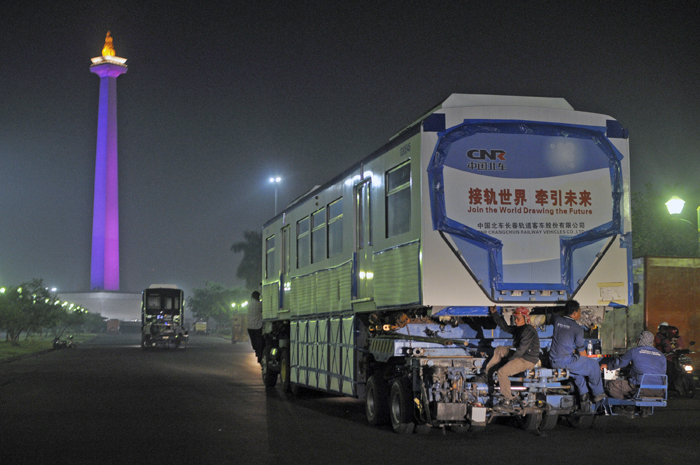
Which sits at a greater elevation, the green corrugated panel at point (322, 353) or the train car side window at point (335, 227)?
the train car side window at point (335, 227)

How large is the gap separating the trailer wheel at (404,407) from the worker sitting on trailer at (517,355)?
1072mm

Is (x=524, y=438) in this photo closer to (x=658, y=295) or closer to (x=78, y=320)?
(x=658, y=295)

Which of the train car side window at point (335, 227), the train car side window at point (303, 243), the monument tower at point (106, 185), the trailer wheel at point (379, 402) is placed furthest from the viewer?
the monument tower at point (106, 185)

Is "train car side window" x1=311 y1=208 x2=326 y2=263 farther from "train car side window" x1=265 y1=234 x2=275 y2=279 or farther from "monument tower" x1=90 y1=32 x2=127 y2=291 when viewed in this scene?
"monument tower" x1=90 y1=32 x2=127 y2=291

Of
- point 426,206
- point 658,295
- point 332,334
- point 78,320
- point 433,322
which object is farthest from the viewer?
point 78,320

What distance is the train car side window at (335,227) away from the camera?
15039mm

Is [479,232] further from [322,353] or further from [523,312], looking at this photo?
[322,353]

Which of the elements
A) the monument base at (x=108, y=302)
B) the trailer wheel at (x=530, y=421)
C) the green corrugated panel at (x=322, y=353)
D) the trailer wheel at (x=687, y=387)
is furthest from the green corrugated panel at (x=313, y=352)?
the monument base at (x=108, y=302)

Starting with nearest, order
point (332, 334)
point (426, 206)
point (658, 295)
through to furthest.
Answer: point (426, 206) → point (332, 334) → point (658, 295)

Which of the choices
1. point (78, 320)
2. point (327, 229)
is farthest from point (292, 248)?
point (78, 320)

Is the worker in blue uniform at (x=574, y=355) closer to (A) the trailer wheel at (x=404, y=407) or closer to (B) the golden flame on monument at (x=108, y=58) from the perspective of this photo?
(A) the trailer wheel at (x=404, y=407)

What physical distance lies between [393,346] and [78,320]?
86009 millimetres

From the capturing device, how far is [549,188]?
1136 centimetres

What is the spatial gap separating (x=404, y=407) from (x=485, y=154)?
3437mm
